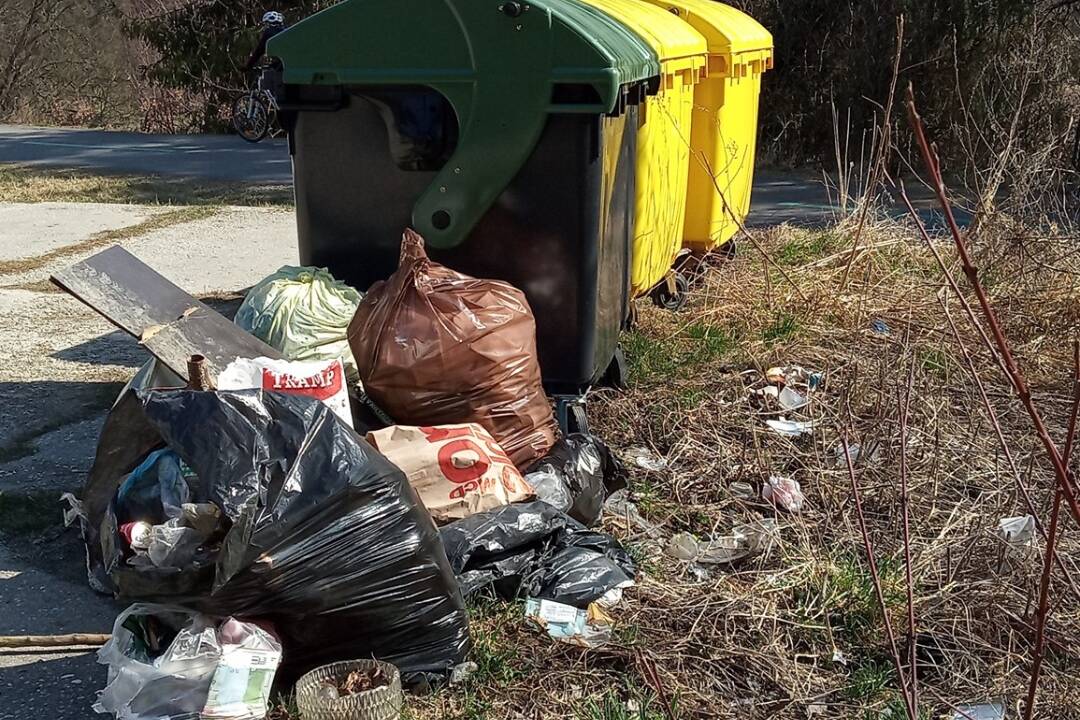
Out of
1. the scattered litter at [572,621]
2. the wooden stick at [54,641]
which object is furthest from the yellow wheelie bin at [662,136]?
the wooden stick at [54,641]

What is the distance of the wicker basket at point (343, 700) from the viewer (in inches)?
95.2

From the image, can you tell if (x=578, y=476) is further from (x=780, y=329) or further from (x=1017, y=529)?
(x=780, y=329)

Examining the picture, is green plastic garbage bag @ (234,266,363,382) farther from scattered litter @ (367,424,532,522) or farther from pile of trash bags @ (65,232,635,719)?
scattered litter @ (367,424,532,522)

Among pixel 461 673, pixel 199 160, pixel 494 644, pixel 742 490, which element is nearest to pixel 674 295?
pixel 742 490

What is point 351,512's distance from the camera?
2523 mm

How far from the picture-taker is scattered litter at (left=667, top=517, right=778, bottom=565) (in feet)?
10.8

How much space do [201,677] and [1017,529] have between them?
7.72 feet

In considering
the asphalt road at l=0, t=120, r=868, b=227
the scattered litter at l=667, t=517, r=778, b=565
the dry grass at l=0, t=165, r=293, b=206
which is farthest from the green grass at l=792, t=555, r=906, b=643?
the dry grass at l=0, t=165, r=293, b=206

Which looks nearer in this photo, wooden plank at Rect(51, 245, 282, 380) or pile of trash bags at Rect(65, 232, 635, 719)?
pile of trash bags at Rect(65, 232, 635, 719)

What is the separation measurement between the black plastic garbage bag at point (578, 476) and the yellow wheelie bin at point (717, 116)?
Answer: 235 centimetres

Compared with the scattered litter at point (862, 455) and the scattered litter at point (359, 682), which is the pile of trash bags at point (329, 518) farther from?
the scattered litter at point (862, 455)

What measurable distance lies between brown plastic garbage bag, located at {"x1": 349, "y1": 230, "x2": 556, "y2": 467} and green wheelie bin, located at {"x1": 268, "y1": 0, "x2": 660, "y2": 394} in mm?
385

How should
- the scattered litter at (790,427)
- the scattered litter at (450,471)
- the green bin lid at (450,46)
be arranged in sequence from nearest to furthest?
the scattered litter at (450,471) → the green bin lid at (450,46) → the scattered litter at (790,427)

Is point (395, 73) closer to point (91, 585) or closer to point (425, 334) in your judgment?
point (425, 334)
